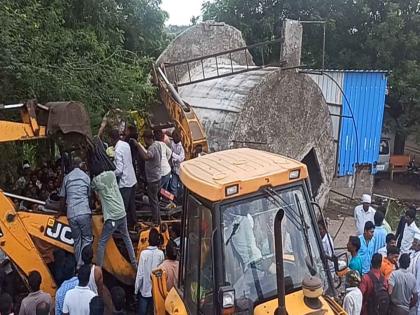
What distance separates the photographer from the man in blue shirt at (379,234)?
7055 mm

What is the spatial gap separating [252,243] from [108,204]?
9.23 ft

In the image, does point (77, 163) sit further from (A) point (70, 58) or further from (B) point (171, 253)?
(A) point (70, 58)

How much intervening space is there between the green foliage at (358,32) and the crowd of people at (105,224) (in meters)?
12.7

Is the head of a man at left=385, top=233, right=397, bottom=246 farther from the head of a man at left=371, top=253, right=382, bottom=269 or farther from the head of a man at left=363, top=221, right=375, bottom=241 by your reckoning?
the head of a man at left=371, top=253, right=382, bottom=269

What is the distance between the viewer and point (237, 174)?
4168mm

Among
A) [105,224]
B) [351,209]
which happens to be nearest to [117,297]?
[105,224]

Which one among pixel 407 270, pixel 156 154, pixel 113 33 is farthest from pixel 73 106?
pixel 113 33

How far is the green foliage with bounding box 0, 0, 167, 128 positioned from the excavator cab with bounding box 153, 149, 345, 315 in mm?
4532

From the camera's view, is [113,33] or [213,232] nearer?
[213,232]

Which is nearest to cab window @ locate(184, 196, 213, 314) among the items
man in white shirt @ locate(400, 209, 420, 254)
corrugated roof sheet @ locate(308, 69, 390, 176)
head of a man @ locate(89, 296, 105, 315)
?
head of a man @ locate(89, 296, 105, 315)

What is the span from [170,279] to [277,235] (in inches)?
94.4

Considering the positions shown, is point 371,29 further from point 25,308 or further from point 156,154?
point 25,308

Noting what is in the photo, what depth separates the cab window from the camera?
4027 mm

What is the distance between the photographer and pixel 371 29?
19531 millimetres
